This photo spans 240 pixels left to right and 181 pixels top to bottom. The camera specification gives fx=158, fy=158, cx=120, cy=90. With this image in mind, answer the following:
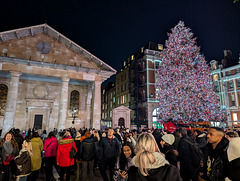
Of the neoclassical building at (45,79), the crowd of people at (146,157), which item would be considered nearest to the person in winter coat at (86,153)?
the crowd of people at (146,157)

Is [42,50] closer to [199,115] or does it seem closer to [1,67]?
[1,67]

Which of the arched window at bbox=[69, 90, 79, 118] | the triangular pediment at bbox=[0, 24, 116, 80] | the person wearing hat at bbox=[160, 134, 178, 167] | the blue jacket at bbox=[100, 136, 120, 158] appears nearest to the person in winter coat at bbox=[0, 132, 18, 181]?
the blue jacket at bbox=[100, 136, 120, 158]

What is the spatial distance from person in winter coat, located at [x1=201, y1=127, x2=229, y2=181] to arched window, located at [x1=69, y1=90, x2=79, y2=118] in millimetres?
21120

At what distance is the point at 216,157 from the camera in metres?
3.05

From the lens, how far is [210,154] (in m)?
3.60

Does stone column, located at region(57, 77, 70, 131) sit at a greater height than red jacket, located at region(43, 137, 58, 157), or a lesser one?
greater

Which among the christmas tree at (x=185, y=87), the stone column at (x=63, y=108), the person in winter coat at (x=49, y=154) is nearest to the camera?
the person in winter coat at (x=49, y=154)

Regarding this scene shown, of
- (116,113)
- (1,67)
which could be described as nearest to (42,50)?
(1,67)

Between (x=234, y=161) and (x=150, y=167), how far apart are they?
1319 mm

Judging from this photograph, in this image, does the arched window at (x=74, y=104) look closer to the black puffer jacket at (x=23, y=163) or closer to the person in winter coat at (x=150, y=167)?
the black puffer jacket at (x=23, y=163)

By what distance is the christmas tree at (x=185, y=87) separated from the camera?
63.2 ft

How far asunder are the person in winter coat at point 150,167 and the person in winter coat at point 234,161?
0.91m

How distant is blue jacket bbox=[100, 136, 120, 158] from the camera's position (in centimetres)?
561

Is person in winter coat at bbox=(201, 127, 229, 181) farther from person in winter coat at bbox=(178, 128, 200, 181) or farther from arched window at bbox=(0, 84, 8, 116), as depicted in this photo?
arched window at bbox=(0, 84, 8, 116)
